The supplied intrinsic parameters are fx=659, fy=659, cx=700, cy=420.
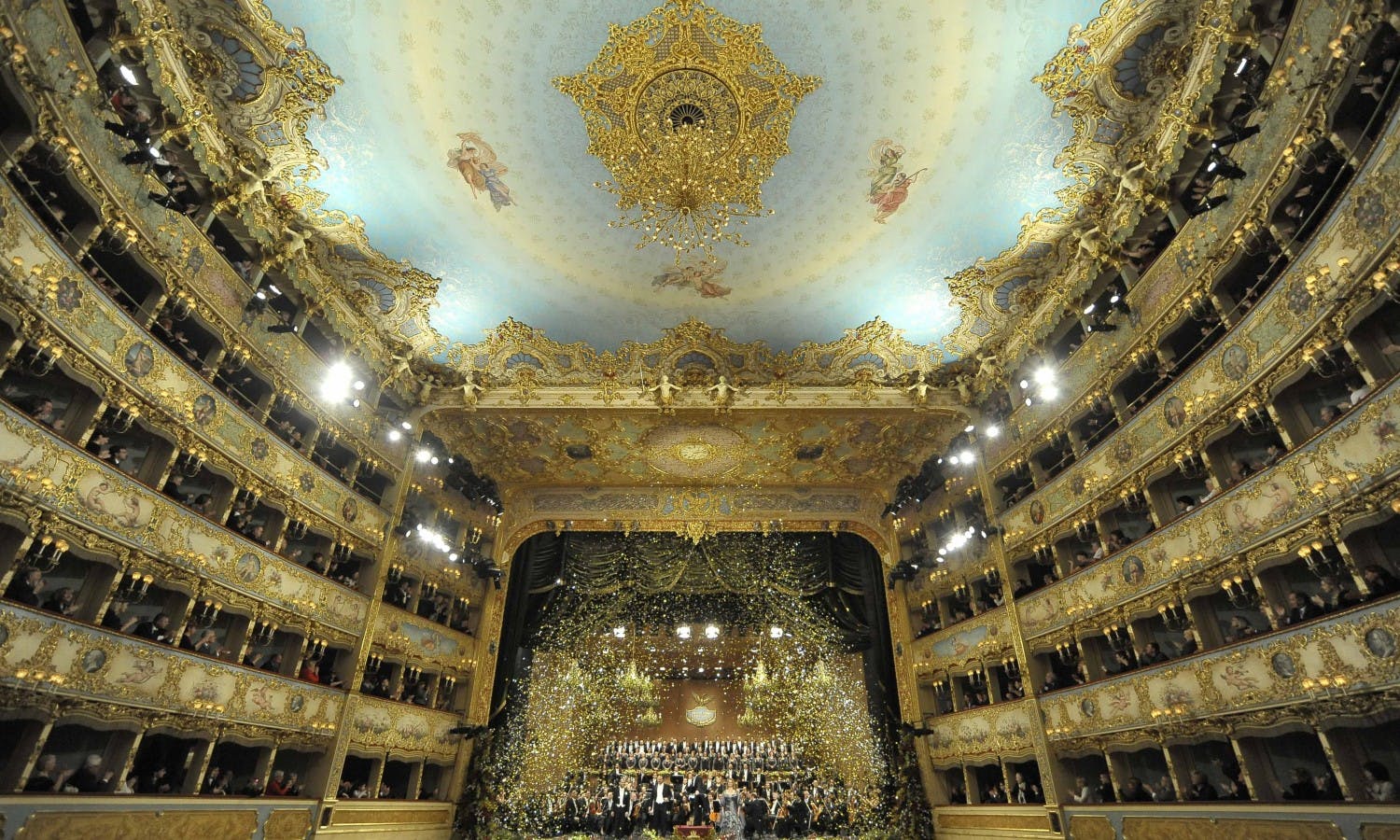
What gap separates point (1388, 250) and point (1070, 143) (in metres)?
5.35

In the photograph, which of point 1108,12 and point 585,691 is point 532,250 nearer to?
point 1108,12

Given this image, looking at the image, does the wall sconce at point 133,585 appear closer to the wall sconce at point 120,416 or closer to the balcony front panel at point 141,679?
the balcony front panel at point 141,679

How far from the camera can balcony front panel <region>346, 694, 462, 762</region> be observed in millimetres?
15219

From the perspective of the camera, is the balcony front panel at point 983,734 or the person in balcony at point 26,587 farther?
the balcony front panel at point 983,734

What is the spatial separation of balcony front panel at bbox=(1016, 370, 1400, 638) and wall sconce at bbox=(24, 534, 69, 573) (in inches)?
700

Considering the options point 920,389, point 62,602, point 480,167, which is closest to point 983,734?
point 920,389

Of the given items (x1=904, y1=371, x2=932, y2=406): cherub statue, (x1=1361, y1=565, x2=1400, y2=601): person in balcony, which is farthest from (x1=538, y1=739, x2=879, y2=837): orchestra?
(x1=1361, y1=565, x2=1400, y2=601): person in balcony

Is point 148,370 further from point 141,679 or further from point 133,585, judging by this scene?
point 141,679

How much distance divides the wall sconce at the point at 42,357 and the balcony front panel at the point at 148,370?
26cm

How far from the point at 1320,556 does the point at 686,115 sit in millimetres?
12302

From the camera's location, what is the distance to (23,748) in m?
9.31

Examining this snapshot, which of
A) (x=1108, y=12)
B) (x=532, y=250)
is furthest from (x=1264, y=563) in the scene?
(x=532, y=250)

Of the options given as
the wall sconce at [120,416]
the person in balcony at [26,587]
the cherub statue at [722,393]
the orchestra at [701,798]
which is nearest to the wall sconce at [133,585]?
the person in balcony at [26,587]

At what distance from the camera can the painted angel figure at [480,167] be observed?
12727 mm
